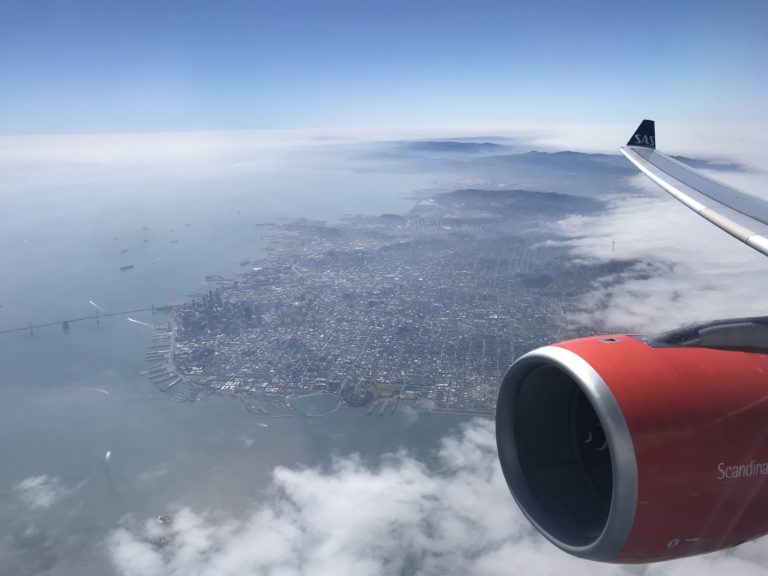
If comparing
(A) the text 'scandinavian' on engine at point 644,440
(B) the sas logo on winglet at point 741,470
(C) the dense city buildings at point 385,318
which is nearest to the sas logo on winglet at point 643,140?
(A) the text 'scandinavian' on engine at point 644,440

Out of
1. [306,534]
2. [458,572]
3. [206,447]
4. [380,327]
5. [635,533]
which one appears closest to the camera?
[635,533]

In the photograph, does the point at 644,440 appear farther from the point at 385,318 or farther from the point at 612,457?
the point at 385,318

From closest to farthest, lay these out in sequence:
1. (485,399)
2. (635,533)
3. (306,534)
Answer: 1. (635,533)
2. (306,534)
3. (485,399)

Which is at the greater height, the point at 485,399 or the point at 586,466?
the point at 586,466

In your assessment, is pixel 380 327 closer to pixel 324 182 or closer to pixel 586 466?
pixel 586 466

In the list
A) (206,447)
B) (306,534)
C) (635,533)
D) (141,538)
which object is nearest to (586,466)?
(635,533)

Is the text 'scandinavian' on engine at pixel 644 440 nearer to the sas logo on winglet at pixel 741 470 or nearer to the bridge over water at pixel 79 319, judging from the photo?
the sas logo on winglet at pixel 741 470

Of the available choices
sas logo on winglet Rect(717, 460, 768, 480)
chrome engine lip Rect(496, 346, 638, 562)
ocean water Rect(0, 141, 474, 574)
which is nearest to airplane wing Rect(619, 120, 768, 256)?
sas logo on winglet Rect(717, 460, 768, 480)

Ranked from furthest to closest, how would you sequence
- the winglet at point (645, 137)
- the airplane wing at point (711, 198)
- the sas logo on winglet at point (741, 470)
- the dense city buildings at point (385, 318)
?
the dense city buildings at point (385, 318) < the winglet at point (645, 137) < the airplane wing at point (711, 198) < the sas logo on winglet at point (741, 470)
